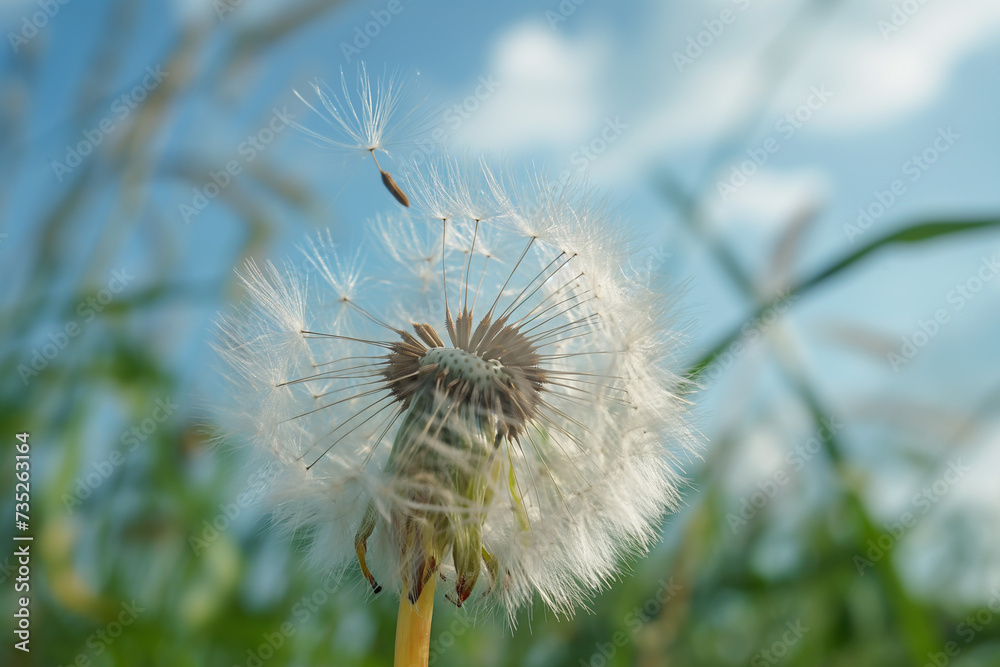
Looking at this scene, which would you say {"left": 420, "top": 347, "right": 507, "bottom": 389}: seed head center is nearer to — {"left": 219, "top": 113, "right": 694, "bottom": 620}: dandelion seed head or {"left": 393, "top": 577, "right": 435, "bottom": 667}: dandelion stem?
{"left": 219, "top": 113, "right": 694, "bottom": 620}: dandelion seed head

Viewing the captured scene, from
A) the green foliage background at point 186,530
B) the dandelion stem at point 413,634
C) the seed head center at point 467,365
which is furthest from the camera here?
the green foliage background at point 186,530

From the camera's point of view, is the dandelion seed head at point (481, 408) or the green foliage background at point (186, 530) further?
the green foliage background at point (186, 530)

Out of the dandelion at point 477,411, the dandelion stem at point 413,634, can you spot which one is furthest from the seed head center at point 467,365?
the dandelion stem at point 413,634

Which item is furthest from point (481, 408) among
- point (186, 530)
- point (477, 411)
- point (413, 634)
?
point (186, 530)

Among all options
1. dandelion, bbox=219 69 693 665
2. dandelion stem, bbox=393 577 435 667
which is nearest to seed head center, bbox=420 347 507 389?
dandelion, bbox=219 69 693 665

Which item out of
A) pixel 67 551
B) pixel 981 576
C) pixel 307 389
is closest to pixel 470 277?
pixel 307 389

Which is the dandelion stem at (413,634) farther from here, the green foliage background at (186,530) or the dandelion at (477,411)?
the green foliage background at (186,530)

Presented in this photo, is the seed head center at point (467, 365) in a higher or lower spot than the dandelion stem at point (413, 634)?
higher

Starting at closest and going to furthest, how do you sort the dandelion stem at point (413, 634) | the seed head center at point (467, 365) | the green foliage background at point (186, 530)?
the dandelion stem at point (413, 634)
the seed head center at point (467, 365)
the green foliage background at point (186, 530)
